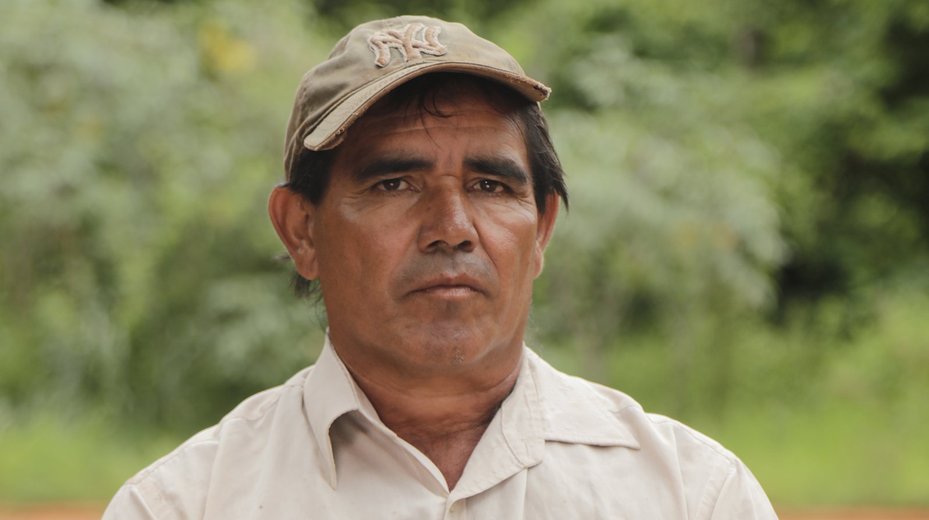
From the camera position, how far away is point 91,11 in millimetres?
6711

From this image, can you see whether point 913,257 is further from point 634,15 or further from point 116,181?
point 116,181

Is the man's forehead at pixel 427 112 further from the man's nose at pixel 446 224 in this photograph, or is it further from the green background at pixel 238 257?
the green background at pixel 238 257

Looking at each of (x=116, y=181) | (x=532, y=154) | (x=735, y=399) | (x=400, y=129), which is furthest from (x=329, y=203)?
(x=735, y=399)

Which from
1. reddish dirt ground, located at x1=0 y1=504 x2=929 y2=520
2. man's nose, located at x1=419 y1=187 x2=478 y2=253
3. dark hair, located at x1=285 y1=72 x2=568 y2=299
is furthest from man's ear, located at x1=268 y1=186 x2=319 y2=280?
reddish dirt ground, located at x1=0 y1=504 x2=929 y2=520

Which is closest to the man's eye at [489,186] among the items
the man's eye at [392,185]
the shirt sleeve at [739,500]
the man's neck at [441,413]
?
the man's eye at [392,185]

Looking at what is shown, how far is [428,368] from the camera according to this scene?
176 centimetres

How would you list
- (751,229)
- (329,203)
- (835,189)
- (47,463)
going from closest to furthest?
1. (329,203)
2. (47,463)
3. (751,229)
4. (835,189)

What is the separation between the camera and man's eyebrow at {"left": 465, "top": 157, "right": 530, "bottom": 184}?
176cm

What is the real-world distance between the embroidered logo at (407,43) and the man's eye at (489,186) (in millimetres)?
190

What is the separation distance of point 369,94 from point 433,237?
0.70 feet

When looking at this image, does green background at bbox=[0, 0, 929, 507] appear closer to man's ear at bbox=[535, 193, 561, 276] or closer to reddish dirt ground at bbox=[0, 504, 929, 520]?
reddish dirt ground at bbox=[0, 504, 929, 520]

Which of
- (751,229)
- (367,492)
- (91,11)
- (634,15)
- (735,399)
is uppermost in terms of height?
(634,15)

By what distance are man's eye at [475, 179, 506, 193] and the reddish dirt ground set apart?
4.02 m

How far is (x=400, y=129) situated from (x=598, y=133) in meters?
5.09
